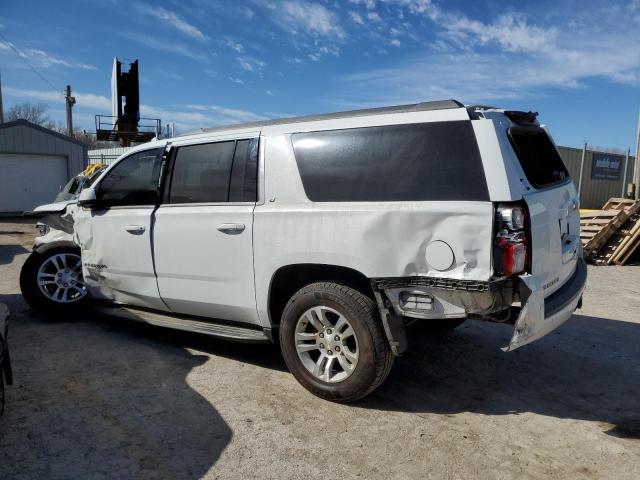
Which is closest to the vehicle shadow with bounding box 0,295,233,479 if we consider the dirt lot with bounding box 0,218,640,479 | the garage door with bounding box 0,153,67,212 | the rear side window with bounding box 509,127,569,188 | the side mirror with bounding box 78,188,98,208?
the dirt lot with bounding box 0,218,640,479

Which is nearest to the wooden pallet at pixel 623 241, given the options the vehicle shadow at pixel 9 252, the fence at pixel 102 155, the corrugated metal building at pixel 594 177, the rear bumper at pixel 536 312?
the rear bumper at pixel 536 312

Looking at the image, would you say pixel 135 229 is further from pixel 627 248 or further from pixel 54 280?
pixel 627 248

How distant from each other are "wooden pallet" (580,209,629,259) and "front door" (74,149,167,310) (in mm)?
8580

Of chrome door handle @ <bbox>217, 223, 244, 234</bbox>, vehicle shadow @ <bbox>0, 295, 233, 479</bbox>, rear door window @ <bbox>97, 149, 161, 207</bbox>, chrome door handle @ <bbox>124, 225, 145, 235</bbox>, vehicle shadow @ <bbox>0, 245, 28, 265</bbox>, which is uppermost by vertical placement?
rear door window @ <bbox>97, 149, 161, 207</bbox>

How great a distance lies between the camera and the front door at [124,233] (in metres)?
4.56

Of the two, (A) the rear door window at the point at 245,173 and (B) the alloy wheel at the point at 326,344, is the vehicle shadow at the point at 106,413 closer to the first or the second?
(B) the alloy wheel at the point at 326,344

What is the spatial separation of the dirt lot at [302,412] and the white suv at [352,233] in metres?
0.36

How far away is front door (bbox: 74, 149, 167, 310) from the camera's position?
4.56m

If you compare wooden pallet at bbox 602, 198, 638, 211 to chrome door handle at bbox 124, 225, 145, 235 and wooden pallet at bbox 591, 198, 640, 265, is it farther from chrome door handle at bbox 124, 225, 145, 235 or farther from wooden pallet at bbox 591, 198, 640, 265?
chrome door handle at bbox 124, 225, 145, 235

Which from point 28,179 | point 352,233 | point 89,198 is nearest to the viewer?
point 352,233

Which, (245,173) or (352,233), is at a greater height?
(245,173)

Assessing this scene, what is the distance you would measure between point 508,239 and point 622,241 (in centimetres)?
862

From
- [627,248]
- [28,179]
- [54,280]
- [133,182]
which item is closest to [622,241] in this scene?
[627,248]

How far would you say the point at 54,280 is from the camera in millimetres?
5535
